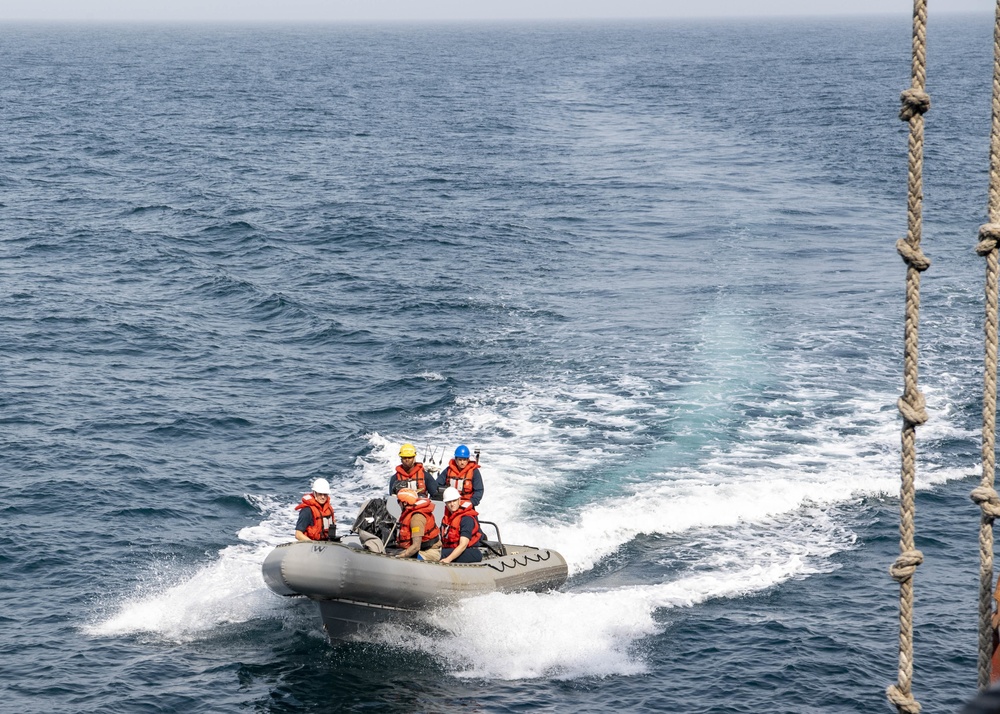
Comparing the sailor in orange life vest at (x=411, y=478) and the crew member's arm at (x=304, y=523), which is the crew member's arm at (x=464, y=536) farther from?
the crew member's arm at (x=304, y=523)

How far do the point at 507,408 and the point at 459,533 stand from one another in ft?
35.2

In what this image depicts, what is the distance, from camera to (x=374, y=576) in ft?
69.2

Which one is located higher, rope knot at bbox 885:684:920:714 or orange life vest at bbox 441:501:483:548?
rope knot at bbox 885:684:920:714

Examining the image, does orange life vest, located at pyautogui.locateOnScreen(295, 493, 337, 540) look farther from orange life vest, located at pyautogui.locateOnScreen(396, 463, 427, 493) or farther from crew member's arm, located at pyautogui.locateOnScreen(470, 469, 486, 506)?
crew member's arm, located at pyautogui.locateOnScreen(470, 469, 486, 506)

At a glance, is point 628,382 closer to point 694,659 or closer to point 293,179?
point 694,659

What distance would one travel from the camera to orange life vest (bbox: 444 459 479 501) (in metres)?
23.5

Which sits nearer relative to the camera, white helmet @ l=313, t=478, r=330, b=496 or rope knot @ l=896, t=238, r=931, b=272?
rope knot @ l=896, t=238, r=931, b=272

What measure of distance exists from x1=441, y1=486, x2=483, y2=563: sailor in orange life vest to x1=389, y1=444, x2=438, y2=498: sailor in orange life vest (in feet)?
3.27

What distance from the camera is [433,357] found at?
3734 cm

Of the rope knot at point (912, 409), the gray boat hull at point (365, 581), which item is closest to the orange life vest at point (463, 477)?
the gray boat hull at point (365, 581)

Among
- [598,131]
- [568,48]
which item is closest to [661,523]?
[598,131]

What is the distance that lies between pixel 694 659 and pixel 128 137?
221 feet

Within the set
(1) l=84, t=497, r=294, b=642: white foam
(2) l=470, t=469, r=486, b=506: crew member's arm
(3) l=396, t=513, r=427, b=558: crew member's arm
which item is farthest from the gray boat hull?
(1) l=84, t=497, r=294, b=642: white foam

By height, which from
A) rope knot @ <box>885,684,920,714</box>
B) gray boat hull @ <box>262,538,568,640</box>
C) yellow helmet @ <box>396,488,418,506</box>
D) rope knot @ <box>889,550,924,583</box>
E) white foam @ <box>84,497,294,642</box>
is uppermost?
rope knot @ <box>889,550,924,583</box>
